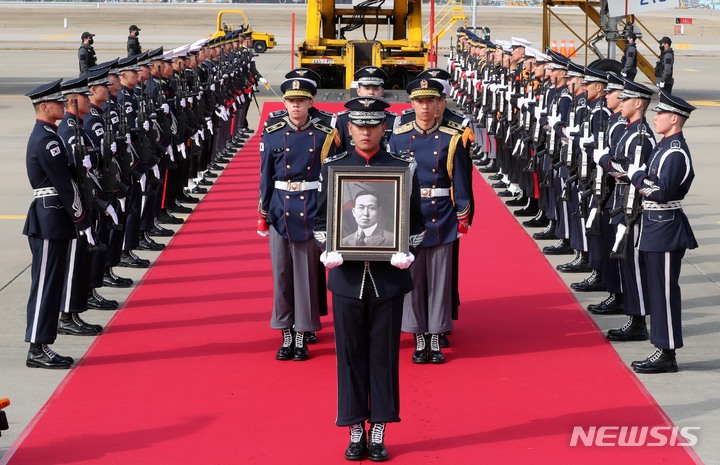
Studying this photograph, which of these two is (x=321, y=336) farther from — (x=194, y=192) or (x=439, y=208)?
(x=194, y=192)

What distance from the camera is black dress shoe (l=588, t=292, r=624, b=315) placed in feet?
32.0

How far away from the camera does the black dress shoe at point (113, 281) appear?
421 inches

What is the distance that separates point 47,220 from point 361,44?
17.7 m

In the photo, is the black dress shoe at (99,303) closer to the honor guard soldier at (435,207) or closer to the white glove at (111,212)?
the white glove at (111,212)

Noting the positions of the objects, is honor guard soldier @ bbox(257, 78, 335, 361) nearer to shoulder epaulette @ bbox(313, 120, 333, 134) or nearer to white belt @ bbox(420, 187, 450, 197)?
shoulder epaulette @ bbox(313, 120, 333, 134)

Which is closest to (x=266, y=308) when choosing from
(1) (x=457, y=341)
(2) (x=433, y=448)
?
(1) (x=457, y=341)

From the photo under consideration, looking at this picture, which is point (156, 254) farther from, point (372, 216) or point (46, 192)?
point (372, 216)

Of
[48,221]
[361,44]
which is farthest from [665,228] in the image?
[361,44]

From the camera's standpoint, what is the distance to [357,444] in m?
6.43

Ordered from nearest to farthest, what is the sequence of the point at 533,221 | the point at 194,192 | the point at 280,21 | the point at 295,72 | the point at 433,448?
the point at 433,448, the point at 295,72, the point at 533,221, the point at 194,192, the point at 280,21

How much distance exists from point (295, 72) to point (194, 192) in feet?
25.0

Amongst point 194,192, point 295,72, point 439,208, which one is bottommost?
point 194,192

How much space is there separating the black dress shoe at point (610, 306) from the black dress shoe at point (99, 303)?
3.83m

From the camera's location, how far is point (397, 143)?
8492 mm
